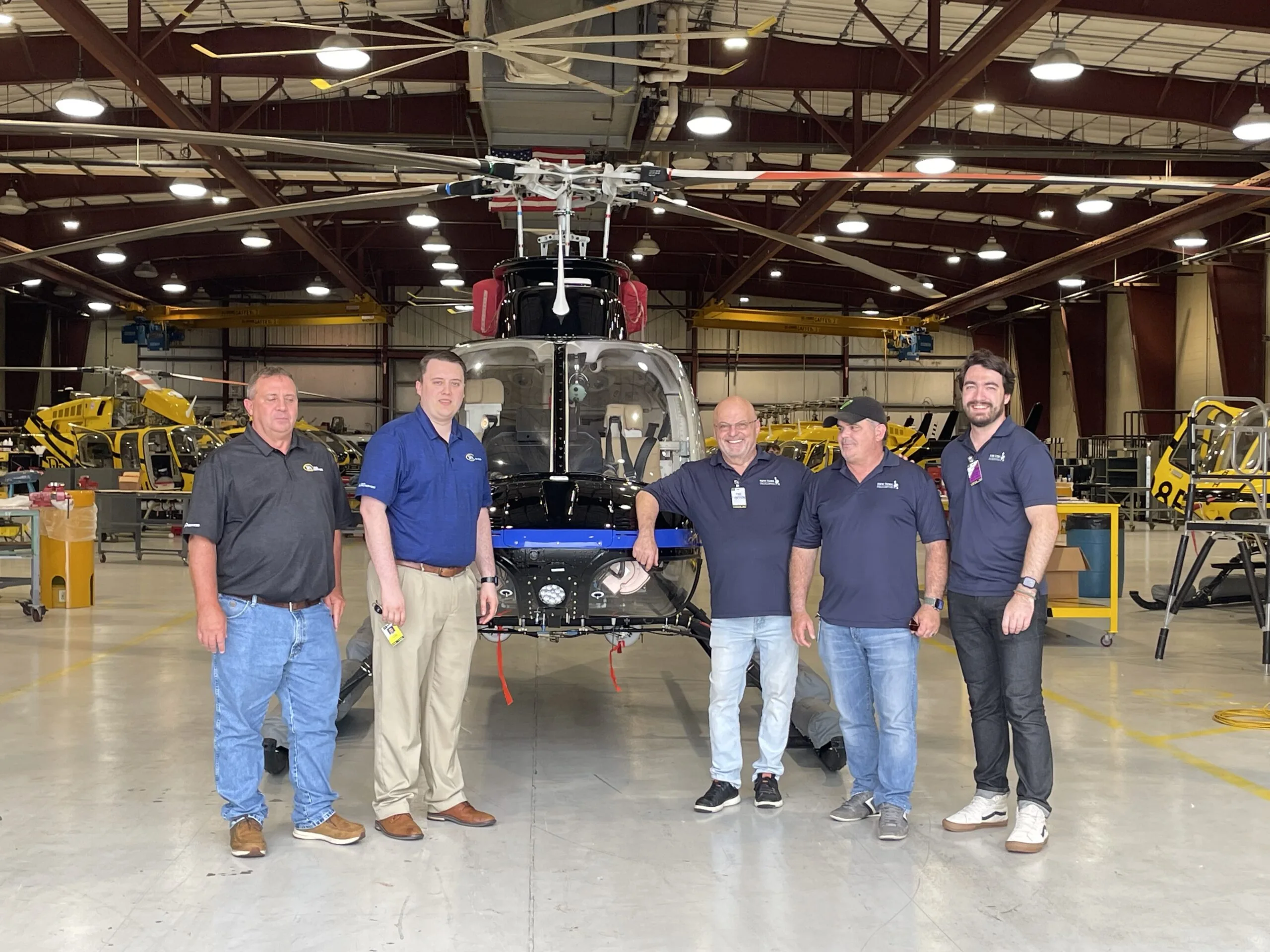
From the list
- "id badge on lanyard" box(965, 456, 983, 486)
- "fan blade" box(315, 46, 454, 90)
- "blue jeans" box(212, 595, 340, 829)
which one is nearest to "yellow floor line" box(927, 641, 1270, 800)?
"id badge on lanyard" box(965, 456, 983, 486)

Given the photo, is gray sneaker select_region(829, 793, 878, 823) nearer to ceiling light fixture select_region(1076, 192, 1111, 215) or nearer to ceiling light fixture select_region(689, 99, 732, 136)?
ceiling light fixture select_region(689, 99, 732, 136)

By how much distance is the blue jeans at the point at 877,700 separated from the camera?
167 inches

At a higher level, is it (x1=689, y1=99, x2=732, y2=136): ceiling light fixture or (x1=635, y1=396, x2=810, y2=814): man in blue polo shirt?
(x1=689, y1=99, x2=732, y2=136): ceiling light fixture

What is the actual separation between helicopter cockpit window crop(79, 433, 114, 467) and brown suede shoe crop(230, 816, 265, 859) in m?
18.3

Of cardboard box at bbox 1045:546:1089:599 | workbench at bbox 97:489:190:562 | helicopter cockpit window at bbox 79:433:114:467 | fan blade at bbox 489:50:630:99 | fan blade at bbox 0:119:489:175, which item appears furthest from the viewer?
helicopter cockpit window at bbox 79:433:114:467

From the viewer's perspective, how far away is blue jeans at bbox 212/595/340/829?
3953mm

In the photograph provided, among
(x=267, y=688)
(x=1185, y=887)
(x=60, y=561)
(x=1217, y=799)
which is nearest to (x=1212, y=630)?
(x=1217, y=799)

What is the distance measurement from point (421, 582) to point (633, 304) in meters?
3.76

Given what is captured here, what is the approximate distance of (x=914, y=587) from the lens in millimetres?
4219

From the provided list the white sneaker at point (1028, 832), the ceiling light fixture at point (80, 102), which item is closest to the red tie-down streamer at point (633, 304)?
the white sneaker at point (1028, 832)

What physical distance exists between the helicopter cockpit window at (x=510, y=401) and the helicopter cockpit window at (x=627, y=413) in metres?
0.18

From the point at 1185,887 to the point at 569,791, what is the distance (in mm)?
2357

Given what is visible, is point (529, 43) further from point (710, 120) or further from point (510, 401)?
point (710, 120)

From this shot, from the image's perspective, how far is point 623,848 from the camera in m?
4.11
